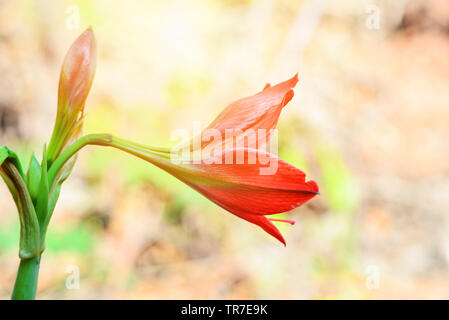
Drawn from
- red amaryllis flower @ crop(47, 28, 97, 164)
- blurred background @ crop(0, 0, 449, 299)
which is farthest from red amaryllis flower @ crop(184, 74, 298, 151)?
blurred background @ crop(0, 0, 449, 299)

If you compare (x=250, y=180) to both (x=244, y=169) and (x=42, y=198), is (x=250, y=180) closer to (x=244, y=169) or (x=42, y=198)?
(x=244, y=169)

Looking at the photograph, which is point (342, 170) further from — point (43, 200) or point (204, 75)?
point (43, 200)

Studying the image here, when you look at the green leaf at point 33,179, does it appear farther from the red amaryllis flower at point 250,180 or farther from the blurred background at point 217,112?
the blurred background at point 217,112

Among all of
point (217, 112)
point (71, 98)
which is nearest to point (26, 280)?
point (71, 98)

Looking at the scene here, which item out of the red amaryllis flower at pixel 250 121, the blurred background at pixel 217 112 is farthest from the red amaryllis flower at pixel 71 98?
the blurred background at pixel 217 112

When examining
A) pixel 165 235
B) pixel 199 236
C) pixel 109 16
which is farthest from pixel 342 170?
pixel 109 16
